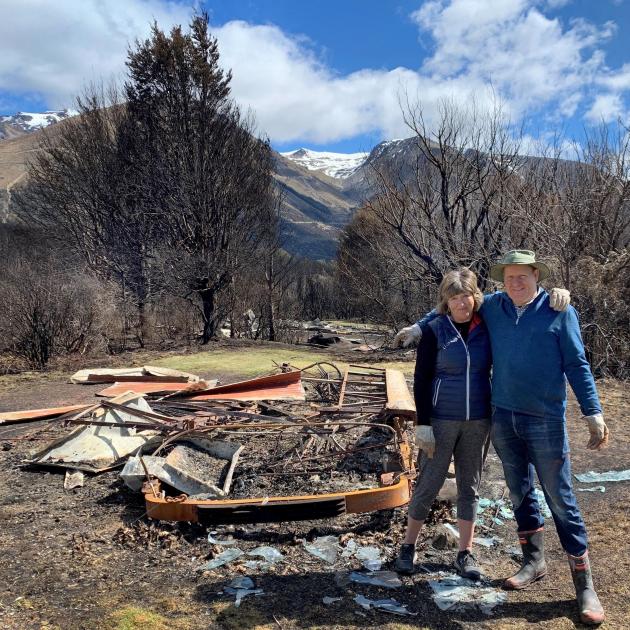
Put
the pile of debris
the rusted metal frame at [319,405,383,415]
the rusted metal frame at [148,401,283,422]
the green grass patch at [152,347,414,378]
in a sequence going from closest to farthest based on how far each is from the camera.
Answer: the pile of debris
the rusted metal frame at [148,401,283,422]
the rusted metal frame at [319,405,383,415]
the green grass patch at [152,347,414,378]

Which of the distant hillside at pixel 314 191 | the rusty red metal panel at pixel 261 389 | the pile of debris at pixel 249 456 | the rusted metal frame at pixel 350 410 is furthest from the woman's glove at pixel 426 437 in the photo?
the distant hillside at pixel 314 191

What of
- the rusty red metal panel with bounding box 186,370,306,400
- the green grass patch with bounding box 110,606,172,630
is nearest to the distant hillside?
the rusty red metal panel with bounding box 186,370,306,400

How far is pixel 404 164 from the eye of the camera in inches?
598

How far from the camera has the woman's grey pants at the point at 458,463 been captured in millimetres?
2990

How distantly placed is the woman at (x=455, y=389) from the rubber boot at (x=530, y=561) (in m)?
0.23

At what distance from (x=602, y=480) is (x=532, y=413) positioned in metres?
2.60

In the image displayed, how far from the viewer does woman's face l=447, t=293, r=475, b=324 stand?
2.91m

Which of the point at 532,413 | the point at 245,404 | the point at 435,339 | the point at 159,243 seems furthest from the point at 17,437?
the point at 159,243

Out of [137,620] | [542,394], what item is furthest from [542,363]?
[137,620]

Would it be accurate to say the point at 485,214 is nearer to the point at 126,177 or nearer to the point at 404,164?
the point at 404,164

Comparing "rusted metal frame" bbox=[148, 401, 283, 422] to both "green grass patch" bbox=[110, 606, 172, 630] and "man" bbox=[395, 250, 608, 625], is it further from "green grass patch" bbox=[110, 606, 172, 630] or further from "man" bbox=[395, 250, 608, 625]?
"man" bbox=[395, 250, 608, 625]

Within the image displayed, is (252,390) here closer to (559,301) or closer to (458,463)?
(458,463)

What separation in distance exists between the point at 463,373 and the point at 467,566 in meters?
1.20

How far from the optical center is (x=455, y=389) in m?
2.94
